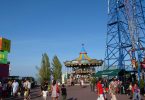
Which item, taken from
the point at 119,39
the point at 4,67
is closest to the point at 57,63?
the point at 119,39

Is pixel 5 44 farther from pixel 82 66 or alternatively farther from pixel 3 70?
pixel 82 66

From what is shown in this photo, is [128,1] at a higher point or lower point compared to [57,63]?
higher

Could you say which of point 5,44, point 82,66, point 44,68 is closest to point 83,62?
point 82,66

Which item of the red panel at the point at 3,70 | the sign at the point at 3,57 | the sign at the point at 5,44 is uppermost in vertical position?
the sign at the point at 5,44

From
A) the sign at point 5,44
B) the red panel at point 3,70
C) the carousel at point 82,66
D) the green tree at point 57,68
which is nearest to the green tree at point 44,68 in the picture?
the green tree at point 57,68

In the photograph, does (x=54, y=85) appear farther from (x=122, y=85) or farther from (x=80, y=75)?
(x=80, y=75)

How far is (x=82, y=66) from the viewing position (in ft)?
207

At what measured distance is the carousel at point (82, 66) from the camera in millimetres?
60325

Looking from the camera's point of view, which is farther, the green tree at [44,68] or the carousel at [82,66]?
the green tree at [44,68]

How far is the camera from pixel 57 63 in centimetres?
7738

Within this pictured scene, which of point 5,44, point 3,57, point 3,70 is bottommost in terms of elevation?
point 3,70

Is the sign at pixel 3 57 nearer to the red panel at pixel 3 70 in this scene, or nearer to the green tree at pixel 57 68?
the red panel at pixel 3 70

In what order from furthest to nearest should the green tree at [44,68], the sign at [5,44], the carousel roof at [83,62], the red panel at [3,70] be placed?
Answer: the green tree at [44,68], the carousel roof at [83,62], the sign at [5,44], the red panel at [3,70]

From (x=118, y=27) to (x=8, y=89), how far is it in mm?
23583
